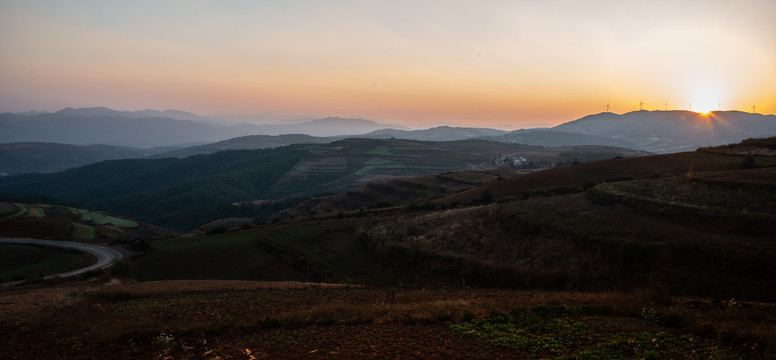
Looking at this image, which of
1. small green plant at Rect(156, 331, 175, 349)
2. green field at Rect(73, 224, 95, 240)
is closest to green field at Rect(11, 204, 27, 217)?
green field at Rect(73, 224, 95, 240)

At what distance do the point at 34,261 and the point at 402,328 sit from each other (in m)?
67.6

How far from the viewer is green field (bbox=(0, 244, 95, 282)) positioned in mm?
52000

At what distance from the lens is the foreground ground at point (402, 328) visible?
13.2 metres

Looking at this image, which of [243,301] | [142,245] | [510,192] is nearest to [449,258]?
[243,301]

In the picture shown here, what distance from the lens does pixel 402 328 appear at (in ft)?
55.5

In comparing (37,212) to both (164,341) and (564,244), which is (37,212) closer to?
(164,341)

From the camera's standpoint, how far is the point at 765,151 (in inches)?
2347

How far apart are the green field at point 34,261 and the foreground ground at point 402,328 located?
3601 centimetres

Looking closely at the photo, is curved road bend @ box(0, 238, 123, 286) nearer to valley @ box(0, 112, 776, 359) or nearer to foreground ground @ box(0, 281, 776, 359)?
valley @ box(0, 112, 776, 359)

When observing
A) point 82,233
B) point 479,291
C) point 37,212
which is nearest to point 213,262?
point 479,291

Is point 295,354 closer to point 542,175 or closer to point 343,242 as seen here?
point 343,242

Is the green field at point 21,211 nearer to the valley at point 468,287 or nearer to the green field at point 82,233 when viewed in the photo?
the green field at point 82,233

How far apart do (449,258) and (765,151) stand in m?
55.9

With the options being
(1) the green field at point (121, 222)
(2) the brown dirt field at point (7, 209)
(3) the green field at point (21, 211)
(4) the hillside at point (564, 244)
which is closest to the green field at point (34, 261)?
(4) the hillside at point (564, 244)
